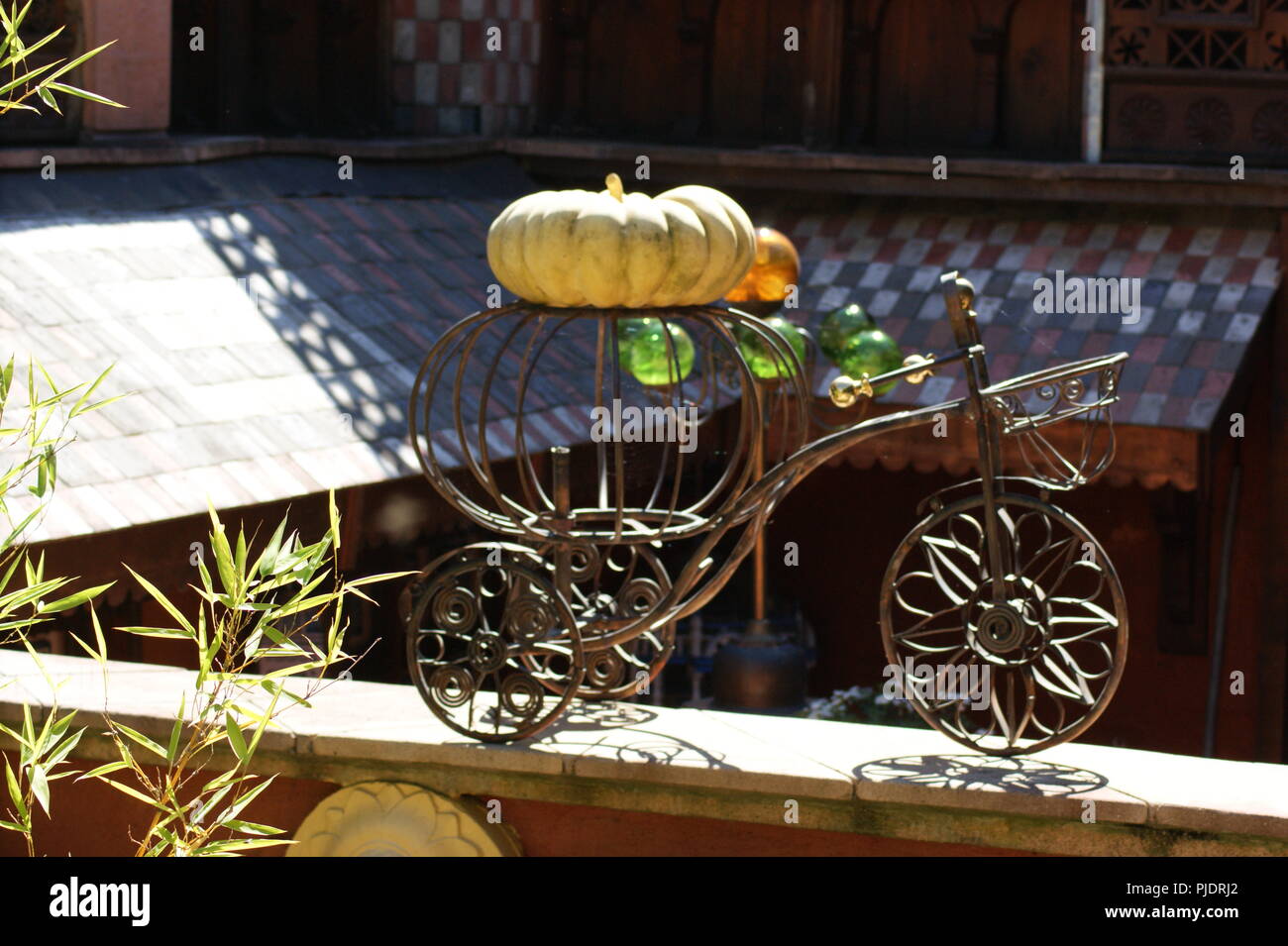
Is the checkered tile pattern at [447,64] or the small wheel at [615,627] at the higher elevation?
the checkered tile pattern at [447,64]

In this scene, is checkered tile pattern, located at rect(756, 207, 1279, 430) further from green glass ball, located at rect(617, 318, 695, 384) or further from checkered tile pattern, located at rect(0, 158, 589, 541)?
green glass ball, located at rect(617, 318, 695, 384)

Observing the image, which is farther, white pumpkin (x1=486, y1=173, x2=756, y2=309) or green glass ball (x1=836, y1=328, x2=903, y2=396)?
green glass ball (x1=836, y1=328, x2=903, y2=396)

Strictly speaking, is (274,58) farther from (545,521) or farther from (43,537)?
(545,521)

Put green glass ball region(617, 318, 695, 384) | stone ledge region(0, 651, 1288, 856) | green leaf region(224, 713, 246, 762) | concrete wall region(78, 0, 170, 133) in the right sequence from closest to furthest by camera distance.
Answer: green leaf region(224, 713, 246, 762)
stone ledge region(0, 651, 1288, 856)
green glass ball region(617, 318, 695, 384)
concrete wall region(78, 0, 170, 133)

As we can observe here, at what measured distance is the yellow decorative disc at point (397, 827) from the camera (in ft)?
14.1

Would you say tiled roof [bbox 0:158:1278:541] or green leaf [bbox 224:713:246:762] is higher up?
tiled roof [bbox 0:158:1278:541]

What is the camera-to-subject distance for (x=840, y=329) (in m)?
7.62

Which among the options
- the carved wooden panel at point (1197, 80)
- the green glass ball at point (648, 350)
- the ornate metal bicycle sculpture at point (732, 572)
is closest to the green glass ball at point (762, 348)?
the green glass ball at point (648, 350)

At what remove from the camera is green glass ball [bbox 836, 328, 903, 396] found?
750cm

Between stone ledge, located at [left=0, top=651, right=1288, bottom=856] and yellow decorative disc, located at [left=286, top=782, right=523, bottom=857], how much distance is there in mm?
44

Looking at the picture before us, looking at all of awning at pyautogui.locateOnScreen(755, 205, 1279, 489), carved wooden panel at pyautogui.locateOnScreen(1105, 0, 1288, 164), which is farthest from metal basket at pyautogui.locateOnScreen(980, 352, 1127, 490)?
carved wooden panel at pyautogui.locateOnScreen(1105, 0, 1288, 164)

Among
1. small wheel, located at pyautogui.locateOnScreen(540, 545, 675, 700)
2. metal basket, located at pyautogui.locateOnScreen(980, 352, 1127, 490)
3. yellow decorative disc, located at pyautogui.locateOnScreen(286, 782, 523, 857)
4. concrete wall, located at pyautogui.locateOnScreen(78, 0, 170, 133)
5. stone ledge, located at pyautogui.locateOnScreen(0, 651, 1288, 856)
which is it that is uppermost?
concrete wall, located at pyautogui.locateOnScreen(78, 0, 170, 133)

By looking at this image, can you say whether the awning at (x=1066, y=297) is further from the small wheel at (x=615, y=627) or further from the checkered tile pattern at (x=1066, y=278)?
the small wheel at (x=615, y=627)

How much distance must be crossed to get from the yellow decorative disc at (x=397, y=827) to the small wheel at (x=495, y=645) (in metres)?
0.18
